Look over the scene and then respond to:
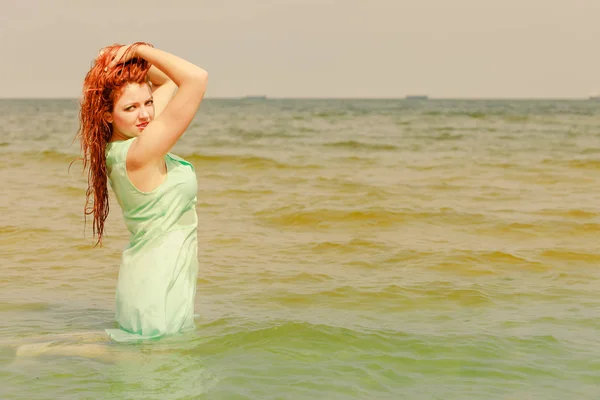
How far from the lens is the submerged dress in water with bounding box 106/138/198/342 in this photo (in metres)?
3.92

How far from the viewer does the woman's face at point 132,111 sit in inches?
150

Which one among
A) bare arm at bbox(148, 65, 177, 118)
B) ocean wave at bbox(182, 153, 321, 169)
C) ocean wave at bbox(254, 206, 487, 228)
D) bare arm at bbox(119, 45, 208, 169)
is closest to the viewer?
bare arm at bbox(119, 45, 208, 169)

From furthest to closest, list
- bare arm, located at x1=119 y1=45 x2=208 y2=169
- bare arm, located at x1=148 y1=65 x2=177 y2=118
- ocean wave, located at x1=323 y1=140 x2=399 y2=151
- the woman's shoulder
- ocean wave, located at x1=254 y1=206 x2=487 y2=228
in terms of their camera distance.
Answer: ocean wave, located at x1=323 y1=140 x2=399 y2=151, ocean wave, located at x1=254 y1=206 x2=487 y2=228, bare arm, located at x1=148 y1=65 x2=177 y2=118, the woman's shoulder, bare arm, located at x1=119 y1=45 x2=208 y2=169

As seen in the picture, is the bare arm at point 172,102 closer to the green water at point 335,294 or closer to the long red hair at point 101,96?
the long red hair at point 101,96

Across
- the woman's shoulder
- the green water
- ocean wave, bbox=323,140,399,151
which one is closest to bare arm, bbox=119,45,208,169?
the woman's shoulder

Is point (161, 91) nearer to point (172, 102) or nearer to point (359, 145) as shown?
point (172, 102)

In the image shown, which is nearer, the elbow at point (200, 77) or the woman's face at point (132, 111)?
the elbow at point (200, 77)

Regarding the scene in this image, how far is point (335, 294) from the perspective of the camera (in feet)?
19.3

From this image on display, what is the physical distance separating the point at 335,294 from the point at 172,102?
8.63 ft

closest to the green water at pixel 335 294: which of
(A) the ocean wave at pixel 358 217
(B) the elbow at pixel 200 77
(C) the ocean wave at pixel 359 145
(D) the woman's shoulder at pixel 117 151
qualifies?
(A) the ocean wave at pixel 358 217

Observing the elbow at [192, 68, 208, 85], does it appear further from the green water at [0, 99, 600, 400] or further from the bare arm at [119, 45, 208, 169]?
the green water at [0, 99, 600, 400]

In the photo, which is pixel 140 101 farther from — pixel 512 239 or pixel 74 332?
pixel 512 239

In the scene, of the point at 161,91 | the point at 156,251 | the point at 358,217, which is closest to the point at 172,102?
the point at 161,91

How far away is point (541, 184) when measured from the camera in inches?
479
